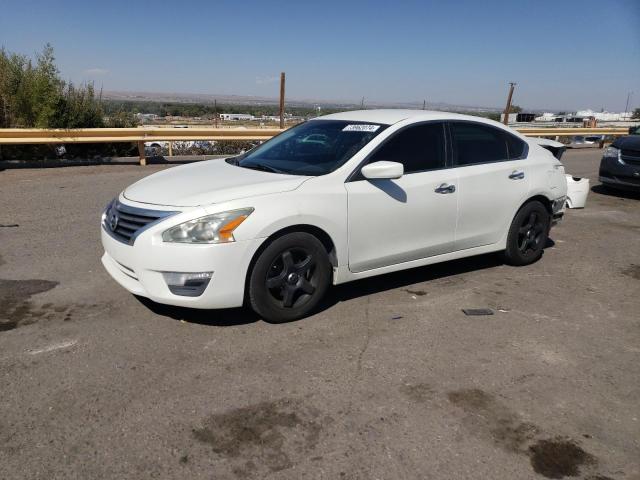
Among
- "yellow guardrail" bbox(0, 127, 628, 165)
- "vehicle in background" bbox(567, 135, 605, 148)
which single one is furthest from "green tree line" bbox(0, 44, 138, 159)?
"vehicle in background" bbox(567, 135, 605, 148)

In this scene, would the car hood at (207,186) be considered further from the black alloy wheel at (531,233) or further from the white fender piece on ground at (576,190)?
the white fender piece on ground at (576,190)

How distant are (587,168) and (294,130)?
1239 centimetres

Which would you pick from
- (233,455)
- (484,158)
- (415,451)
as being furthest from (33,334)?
(484,158)

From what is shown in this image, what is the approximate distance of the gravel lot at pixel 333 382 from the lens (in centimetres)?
260

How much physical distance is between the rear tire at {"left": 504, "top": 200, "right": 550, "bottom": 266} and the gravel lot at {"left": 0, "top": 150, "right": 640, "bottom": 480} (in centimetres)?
30

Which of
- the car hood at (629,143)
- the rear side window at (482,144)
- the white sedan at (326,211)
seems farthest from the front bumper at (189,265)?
the car hood at (629,143)

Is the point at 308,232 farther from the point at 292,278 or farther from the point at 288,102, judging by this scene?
the point at 288,102

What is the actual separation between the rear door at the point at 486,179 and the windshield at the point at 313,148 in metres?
0.94

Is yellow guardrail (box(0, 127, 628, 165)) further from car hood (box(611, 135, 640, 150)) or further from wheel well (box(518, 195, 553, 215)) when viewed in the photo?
wheel well (box(518, 195, 553, 215))

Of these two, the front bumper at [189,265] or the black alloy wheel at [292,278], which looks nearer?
the front bumper at [189,265]

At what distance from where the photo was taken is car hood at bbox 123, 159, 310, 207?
3.85 m

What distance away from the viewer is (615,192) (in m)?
11.2

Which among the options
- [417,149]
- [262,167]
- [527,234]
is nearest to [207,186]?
[262,167]

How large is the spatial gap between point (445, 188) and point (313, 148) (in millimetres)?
1229
